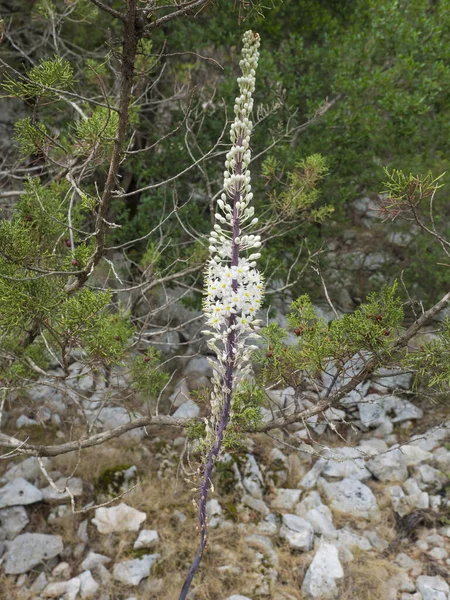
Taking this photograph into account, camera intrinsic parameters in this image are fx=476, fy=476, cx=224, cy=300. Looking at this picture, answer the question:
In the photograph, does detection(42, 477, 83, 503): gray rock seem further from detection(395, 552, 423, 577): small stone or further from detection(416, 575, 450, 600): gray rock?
detection(416, 575, 450, 600): gray rock

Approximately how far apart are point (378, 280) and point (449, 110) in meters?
2.97

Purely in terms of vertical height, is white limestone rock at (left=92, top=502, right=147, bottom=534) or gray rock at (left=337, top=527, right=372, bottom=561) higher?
gray rock at (left=337, top=527, right=372, bottom=561)

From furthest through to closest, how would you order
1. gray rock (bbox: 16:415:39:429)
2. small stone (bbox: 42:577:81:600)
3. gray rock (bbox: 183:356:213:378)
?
gray rock (bbox: 183:356:213:378) < gray rock (bbox: 16:415:39:429) < small stone (bbox: 42:577:81:600)

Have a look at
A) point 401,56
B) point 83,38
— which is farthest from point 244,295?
A: point 83,38

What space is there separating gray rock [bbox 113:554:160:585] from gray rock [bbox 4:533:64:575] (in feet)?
2.45

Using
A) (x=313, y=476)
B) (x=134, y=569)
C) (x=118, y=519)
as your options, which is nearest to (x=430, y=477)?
(x=313, y=476)

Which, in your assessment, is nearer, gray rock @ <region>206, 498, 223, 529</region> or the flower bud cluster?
the flower bud cluster

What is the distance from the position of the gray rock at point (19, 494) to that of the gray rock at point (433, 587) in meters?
4.40

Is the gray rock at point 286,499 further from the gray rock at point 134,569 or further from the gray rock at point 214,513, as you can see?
the gray rock at point 134,569

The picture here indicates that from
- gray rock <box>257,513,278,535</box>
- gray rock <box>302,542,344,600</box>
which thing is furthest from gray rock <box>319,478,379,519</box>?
gray rock <box>302,542,344,600</box>

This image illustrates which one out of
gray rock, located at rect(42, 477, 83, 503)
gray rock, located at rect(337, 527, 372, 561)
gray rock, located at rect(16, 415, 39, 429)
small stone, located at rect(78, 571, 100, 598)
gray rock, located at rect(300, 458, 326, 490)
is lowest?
gray rock, located at rect(16, 415, 39, 429)

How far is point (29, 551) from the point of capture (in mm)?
5188

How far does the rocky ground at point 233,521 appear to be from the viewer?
5.00 m

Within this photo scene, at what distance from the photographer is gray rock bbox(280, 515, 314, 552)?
5.46 metres
